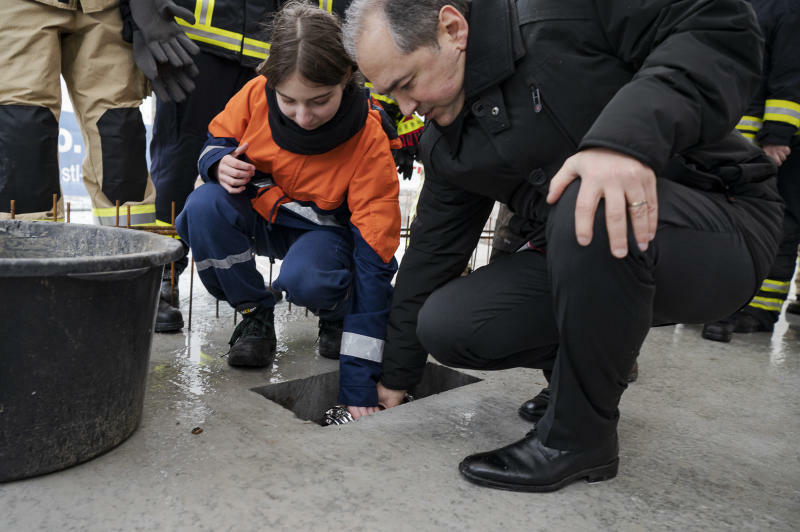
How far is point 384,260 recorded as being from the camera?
5.87 feet

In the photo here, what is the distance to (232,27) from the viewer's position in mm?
2354

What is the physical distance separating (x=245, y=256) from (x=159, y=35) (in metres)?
0.85

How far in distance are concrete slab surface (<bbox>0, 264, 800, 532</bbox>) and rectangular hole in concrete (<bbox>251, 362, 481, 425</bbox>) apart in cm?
3

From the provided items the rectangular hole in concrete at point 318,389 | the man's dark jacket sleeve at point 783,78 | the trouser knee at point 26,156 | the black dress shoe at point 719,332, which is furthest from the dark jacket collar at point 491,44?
the man's dark jacket sleeve at point 783,78

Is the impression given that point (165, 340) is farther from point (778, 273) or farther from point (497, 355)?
point (778, 273)

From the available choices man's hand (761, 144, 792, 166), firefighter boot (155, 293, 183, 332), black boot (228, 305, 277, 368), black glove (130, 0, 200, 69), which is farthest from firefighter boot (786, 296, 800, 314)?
black glove (130, 0, 200, 69)

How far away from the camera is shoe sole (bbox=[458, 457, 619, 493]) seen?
1.21 metres

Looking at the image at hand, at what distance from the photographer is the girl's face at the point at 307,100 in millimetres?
1660

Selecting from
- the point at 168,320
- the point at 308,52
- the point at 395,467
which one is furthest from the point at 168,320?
the point at 395,467

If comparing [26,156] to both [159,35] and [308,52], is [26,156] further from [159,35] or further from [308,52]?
[308,52]

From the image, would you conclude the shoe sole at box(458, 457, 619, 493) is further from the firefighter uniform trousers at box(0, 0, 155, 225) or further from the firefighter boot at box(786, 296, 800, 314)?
the firefighter boot at box(786, 296, 800, 314)

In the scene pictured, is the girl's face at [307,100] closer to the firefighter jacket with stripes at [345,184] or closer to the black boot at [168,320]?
the firefighter jacket with stripes at [345,184]

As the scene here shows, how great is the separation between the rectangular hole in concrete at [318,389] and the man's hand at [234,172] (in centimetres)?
59

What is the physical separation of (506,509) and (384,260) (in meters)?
0.84
